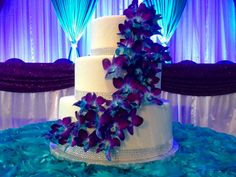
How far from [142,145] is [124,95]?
26 cm

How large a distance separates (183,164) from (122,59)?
0.51m

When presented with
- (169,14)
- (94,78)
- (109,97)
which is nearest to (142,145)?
(109,97)

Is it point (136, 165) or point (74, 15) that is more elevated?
point (74, 15)

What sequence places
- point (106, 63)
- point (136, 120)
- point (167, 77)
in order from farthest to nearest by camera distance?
point (167, 77)
point (106, 63)
point (136, 120)

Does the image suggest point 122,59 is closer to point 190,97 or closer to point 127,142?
point 127,142

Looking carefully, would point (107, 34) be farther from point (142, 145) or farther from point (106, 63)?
point (142, 145)

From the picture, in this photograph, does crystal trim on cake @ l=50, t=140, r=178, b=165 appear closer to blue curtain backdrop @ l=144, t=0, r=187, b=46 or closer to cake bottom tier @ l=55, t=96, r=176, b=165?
cake bottom tier @ l=55, t=96, r=176, b=165

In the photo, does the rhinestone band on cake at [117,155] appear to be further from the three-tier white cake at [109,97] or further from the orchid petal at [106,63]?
the orchid petal at [106,63]

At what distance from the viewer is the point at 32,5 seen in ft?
13.9

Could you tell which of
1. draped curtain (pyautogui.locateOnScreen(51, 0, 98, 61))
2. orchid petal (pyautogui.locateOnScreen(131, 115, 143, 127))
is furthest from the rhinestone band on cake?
draped curtain (pyautogui.locateOnScreen(51, 0, 98, 61))

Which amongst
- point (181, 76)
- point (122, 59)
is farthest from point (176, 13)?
point (122, 59)

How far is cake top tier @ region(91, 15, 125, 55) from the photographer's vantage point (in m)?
1.44

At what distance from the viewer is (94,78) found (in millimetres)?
1339

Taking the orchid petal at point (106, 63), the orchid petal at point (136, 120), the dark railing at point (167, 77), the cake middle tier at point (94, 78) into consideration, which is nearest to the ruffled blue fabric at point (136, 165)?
the orchid petal at point (136, 120)
